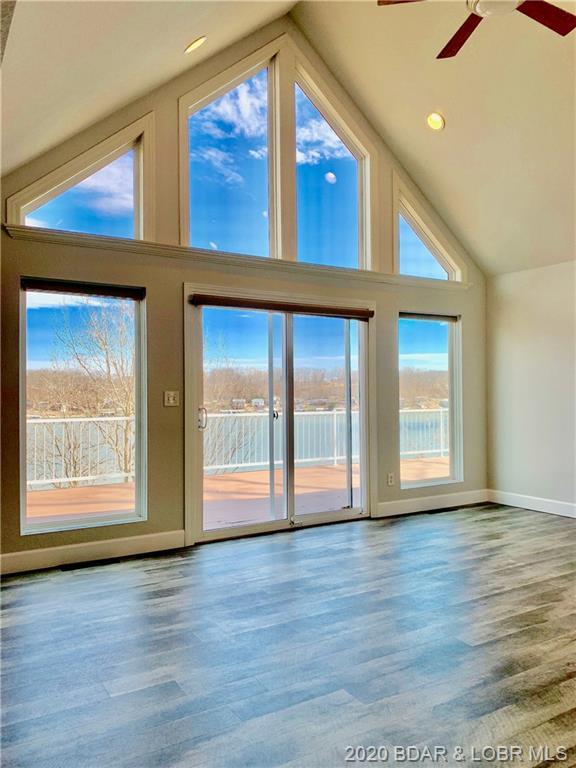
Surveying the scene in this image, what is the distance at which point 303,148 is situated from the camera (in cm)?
507

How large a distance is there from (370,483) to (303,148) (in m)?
3.33

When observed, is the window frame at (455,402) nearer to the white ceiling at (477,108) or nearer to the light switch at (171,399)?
the white ceiling at (477,108)

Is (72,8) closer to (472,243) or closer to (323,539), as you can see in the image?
(323,539)

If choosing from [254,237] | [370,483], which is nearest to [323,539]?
[370,483]

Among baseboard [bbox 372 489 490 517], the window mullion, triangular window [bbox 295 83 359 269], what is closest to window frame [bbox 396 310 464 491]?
baseboard [bbox 372 489 490 517]

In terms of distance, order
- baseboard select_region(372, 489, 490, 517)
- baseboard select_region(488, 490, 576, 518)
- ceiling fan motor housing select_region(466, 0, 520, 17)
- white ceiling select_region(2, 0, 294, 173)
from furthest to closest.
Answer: baseboard select_region(372, 489, 490, 517), baseboard select_region(488, 490, 576, 518), ceiling fan motor housing select_region(466, 0, 520, 17), white ceiling select_region(2, 0, 294, 173)

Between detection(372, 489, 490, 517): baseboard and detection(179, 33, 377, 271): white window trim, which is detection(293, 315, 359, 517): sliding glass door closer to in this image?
detection(372, 489, 490, 517): baseboard

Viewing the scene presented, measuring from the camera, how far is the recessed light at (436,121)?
4.75 meters

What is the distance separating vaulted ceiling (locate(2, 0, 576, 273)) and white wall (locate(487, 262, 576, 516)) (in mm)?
326

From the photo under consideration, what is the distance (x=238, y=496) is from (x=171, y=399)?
45.6 inches

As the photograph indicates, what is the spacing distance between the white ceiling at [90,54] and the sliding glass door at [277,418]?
1.66 m

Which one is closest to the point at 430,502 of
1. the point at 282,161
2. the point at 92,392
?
the point at 92,392

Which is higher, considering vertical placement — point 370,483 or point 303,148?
point 303,148

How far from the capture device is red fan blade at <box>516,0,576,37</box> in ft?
8.73
